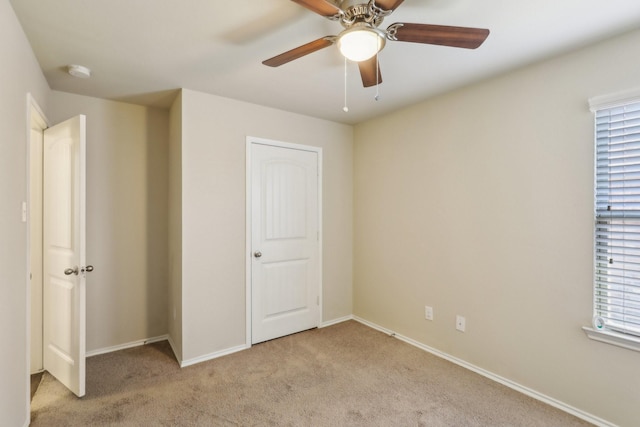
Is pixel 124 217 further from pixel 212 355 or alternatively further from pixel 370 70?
pixel 370 70

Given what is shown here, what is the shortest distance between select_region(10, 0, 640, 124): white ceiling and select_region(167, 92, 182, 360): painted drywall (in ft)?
0.98

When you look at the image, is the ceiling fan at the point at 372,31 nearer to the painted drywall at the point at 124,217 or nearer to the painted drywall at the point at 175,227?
the painted drywall at the point at 175,227

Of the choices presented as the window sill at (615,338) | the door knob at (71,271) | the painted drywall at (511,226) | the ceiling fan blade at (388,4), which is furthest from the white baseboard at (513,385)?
the door knob at (71,271)

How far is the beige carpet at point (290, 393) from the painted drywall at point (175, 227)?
263 millimetres

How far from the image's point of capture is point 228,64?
225cm

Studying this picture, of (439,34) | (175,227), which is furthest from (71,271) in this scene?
(439,34)

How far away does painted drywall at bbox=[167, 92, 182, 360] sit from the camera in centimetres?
273

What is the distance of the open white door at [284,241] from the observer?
312 centimetres

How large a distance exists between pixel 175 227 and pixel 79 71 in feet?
4.49

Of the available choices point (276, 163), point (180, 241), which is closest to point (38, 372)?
point (180, 241)

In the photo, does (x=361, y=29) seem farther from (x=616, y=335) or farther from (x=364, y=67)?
(x=616, y=335)

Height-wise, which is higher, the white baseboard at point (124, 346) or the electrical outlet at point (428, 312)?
the electrical outlet at point (428, 312)

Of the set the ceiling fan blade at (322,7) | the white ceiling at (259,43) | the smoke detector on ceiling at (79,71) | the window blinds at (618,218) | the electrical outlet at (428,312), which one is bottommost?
the electrical outlet at (428,312)

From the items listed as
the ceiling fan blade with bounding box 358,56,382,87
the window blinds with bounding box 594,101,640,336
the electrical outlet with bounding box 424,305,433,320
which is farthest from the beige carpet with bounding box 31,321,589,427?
the ceiling fan blade with bounding box 358,56,382,87
